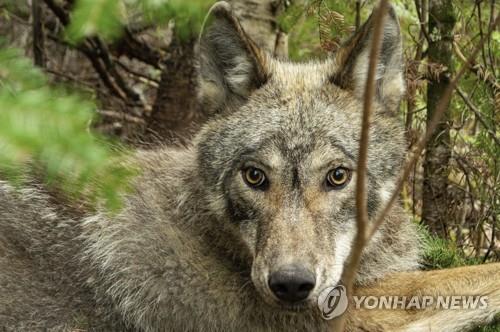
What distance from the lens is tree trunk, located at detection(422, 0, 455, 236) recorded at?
5730 millimetres

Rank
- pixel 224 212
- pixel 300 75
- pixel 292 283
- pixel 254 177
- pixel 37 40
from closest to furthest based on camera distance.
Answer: pixel 292 283 → pixel 254 177 → pixel 224 212 → pixel 300 75 → pixel 37 40

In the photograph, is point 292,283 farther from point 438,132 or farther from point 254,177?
point 438,132

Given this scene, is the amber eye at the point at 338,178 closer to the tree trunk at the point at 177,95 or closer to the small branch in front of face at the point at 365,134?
the small branch in front of face at the point at 365,134

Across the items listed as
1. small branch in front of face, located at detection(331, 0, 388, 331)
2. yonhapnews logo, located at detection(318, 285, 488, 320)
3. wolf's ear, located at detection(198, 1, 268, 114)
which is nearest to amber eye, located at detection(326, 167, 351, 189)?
yonhapnews logo, located at detection(318, 285, 488, 320)

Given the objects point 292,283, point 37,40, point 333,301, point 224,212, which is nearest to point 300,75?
point 224,212

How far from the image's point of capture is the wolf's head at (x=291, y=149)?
3645 millimetres

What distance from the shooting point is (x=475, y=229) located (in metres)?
5.63

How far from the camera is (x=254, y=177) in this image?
160 inches

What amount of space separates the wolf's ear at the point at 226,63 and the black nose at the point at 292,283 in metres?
1.47

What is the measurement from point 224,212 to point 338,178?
30.0 inches

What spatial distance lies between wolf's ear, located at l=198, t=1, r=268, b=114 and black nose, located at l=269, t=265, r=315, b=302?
147 cm

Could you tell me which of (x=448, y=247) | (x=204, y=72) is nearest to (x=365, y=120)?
(x=204, y=72)

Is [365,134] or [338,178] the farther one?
[338,178]

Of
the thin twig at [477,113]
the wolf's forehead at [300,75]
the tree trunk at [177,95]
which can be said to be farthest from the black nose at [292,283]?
the tree trunk at [177,95]
